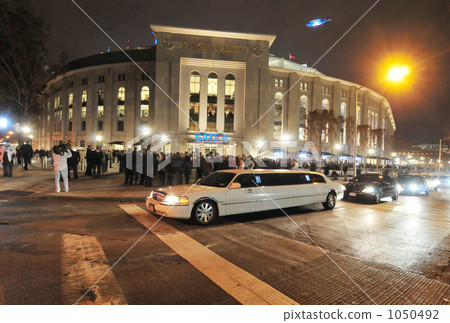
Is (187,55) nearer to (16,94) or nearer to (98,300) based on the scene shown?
(16,94)

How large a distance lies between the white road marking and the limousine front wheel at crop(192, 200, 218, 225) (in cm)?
Answer: 241

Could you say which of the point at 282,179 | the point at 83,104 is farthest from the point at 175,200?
the point at 83,104

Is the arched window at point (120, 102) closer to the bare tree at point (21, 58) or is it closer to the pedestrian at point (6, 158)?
the bare tree at point (21, 58)

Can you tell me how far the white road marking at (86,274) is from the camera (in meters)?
3.16

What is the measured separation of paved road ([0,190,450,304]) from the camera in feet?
10.9

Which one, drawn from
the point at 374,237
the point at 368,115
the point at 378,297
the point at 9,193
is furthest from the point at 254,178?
the point at 368,115

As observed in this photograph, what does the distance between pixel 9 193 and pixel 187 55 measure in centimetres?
3125

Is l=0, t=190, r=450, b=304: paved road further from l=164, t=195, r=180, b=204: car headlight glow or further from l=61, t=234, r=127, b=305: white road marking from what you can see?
l=164, t=195, r=180, b=204: car headlight glow

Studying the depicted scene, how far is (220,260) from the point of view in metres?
4.52

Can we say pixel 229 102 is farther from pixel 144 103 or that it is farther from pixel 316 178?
pixel 316 178

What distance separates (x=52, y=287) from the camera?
338cm

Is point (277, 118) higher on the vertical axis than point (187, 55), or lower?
lower

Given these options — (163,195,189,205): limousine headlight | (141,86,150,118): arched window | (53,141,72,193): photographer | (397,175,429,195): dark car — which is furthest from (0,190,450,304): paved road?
(141,86,150,118): arched window

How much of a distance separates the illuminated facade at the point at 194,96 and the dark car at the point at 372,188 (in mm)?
25916
